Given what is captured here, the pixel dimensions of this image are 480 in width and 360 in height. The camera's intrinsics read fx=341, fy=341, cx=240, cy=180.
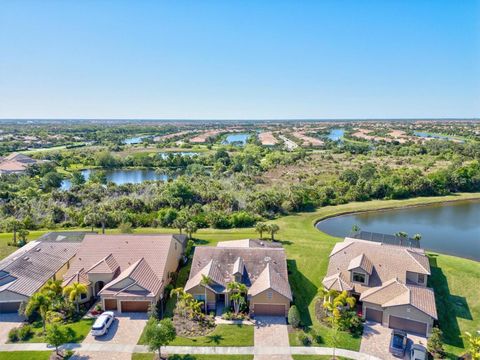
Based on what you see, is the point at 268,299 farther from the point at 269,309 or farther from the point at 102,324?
Answer: the point at 102,324

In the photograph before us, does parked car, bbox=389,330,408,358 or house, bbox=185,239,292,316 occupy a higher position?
house, bbox=185,239,292,316

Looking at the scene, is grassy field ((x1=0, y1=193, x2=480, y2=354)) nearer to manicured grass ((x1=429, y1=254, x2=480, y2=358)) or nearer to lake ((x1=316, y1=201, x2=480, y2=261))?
manicured grass ((x1=429, y1=254, x2=480, y2=358))

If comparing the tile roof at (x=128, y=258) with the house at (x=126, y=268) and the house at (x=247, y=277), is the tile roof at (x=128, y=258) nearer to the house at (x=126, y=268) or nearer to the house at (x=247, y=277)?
the house at (x=126, y=268)

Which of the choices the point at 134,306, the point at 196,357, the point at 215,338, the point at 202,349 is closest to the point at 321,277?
the point at 215,338

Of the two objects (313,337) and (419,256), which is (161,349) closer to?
(313,337)

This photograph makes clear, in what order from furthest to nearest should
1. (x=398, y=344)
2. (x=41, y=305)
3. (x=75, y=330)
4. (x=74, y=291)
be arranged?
(x=74, y=291), (x=75, y=330), (x=41, y=305), (x=398, y=344)

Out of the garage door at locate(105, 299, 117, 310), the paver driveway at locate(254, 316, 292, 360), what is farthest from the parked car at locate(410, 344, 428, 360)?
the garage door at locate(105, 299, 117, 310)

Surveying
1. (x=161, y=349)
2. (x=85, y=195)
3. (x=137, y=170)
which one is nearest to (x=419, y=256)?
(x=161, y=349)
